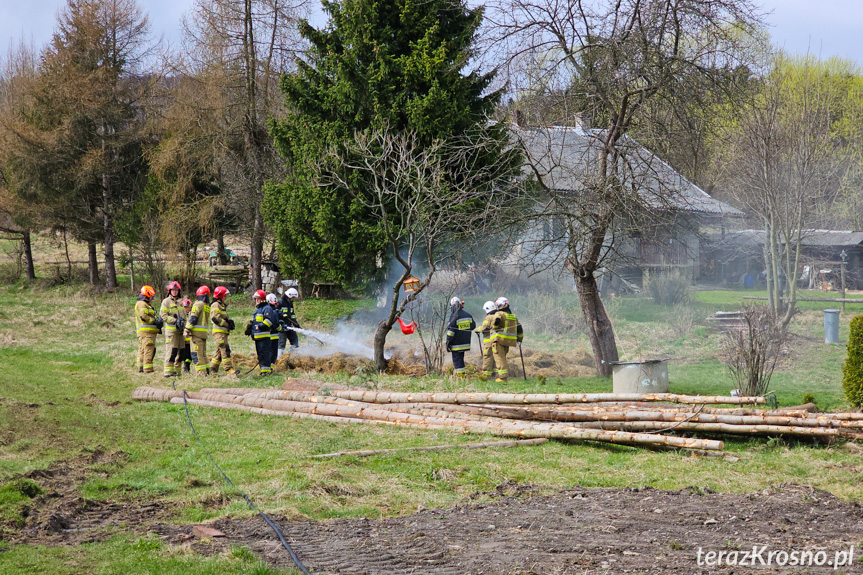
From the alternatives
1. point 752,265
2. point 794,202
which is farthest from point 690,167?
point 752,265

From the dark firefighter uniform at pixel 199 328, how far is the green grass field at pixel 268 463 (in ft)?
2.52

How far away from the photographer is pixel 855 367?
10625 mm

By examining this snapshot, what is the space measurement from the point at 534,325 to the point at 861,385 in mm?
12151

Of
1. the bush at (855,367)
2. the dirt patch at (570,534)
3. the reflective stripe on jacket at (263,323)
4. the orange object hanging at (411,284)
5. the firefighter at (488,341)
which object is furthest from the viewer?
the orange object hanging at (411,284)

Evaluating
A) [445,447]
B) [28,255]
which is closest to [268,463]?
[445,447]

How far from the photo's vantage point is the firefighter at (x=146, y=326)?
14812 mm

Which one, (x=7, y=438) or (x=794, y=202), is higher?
(x=794, y=202)

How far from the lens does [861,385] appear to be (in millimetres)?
10492

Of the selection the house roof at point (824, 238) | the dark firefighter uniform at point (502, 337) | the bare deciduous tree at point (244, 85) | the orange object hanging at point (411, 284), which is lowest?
the dark firefighter uniform at point (502, 337)

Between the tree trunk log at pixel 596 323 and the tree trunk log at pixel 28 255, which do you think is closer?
the tree trunk log at pixel 596 323

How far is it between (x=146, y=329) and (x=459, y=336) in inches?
253

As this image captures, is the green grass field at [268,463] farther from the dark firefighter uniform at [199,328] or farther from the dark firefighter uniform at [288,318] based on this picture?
the dark firefighter uniform at [288,318]

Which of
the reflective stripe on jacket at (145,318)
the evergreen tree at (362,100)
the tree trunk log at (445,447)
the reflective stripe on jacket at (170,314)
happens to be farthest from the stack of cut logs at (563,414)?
the evergreen tree at (362,100)

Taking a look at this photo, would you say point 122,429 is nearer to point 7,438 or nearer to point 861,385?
point 7,438
